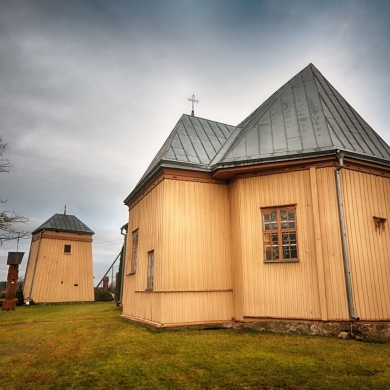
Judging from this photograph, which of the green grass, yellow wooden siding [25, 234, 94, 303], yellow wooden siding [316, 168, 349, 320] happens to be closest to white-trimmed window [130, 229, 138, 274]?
the green grass

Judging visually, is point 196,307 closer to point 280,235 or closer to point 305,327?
point 305,327

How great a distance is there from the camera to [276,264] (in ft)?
31.2

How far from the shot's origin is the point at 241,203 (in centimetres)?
1043

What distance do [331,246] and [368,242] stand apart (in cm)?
107

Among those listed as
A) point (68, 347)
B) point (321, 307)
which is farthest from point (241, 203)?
point (68, 347)

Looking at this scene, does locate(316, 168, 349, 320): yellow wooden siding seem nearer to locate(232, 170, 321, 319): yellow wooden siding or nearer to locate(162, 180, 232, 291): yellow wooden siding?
locate(232, 170, 321, 319): yellow wooden siding

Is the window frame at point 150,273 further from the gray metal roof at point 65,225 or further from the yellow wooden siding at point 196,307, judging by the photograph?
the gray metal roof at point 65,225

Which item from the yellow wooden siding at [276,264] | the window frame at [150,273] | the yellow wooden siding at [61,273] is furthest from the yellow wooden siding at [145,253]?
the yellow wooden siding at [61,273]

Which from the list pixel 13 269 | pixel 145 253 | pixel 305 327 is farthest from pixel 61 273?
pixel 305 327

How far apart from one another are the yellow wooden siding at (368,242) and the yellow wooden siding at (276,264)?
3.22 feet

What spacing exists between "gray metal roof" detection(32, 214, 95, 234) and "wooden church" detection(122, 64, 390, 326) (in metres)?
16.7

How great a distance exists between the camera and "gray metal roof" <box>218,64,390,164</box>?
10.0 meters

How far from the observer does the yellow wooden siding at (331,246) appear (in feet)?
28.2

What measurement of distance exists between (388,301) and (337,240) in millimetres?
1997
